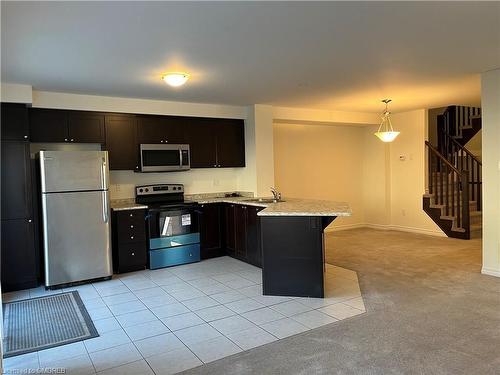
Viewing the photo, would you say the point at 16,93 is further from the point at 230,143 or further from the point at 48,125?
the point at 230,143

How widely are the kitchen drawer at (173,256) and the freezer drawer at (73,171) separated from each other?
3.94 feet

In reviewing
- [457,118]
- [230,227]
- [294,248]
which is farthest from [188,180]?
[457,118]

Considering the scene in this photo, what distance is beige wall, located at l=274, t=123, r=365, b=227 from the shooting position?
728 centimetres

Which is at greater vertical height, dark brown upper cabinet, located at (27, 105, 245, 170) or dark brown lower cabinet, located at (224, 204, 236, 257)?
dark brown upper cabinet, located at (27, 105, 245, 170)

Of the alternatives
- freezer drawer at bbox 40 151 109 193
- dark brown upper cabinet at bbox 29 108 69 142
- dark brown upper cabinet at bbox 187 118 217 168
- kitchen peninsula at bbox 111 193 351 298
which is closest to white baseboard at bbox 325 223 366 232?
dark brown upper cabinet at bbox 187 118 217 168

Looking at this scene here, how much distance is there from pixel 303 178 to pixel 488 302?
13.9 feet

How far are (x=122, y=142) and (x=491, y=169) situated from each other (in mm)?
4677

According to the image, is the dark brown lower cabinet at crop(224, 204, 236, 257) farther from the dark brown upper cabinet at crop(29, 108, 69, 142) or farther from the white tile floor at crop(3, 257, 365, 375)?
the dark brown upper cabinet at crop(29, 108, 69, 142)

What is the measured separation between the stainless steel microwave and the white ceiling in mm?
835

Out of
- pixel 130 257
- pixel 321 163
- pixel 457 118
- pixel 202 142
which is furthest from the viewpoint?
pixel 457 118

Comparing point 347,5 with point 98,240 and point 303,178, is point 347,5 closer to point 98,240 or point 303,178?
point 98,240

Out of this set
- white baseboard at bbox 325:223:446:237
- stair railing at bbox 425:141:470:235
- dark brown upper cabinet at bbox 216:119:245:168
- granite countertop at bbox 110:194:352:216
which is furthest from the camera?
white baseboard at bbox 325:223:446:237

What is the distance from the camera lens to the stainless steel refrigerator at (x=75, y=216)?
14.8ft

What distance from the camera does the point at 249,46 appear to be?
3.28 metres
